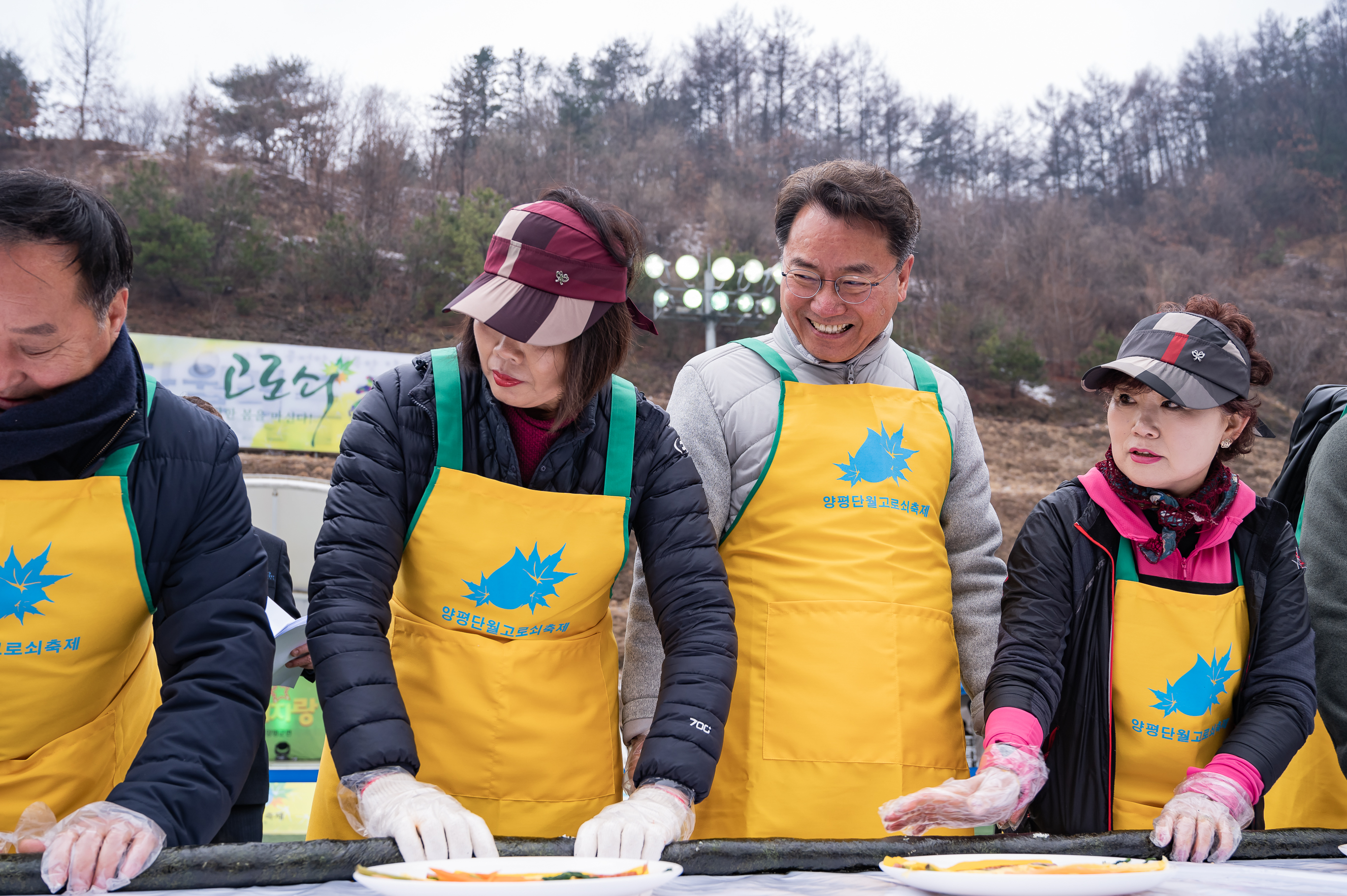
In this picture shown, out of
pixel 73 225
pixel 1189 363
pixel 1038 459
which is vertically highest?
pixel 73 225

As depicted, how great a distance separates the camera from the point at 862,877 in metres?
1.02

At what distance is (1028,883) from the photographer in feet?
2.79

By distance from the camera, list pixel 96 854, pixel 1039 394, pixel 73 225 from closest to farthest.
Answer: pixel 96 854 → pixel 73 225 → pixel 1039 394

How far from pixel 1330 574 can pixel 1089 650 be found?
1.80 ft

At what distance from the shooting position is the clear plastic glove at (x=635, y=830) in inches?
41.9

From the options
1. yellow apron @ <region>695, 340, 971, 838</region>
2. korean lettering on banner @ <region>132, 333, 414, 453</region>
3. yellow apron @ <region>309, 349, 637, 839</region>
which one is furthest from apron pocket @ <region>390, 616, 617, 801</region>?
korean lettering on banner @ <region>132, 333, 414, 453</region>

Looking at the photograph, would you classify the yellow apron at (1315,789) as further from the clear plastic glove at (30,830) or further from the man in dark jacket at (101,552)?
the clear plastic glove at (30,830)

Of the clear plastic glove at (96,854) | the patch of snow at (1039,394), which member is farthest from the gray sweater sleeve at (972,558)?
the patch of snow at (1039,394)

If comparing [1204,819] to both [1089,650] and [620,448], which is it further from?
[620,448]

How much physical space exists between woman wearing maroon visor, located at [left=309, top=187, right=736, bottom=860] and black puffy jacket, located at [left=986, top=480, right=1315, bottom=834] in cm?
51

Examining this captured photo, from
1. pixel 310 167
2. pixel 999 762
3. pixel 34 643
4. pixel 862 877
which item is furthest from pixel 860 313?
pixel 310 167

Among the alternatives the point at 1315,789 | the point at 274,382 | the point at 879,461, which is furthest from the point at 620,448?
the point at 274,382

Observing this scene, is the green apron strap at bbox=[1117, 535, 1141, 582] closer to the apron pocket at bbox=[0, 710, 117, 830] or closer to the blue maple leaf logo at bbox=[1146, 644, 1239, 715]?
the blue maple leaf logo at bbox=[1146, 644, 1239, 715]

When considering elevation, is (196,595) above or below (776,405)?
below
